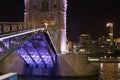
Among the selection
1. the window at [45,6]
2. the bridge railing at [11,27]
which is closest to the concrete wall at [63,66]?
the window at [45,6]

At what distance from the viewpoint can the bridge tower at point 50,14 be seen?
62.1m

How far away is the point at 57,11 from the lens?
206ft

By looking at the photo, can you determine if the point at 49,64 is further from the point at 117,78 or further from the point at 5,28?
the point at 5,28

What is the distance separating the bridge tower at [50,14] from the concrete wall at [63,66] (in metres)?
9.04

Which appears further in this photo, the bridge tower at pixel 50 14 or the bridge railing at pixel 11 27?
the bridge tower at pixel 50 14

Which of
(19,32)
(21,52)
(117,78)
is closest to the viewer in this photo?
(19,32)

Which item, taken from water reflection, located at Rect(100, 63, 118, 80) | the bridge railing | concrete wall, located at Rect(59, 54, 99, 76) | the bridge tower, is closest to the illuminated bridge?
the bridge railing

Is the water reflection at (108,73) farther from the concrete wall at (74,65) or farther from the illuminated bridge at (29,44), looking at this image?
the illuminated bridge at (29,44)

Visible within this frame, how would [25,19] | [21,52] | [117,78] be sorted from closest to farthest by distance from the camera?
[21,52], [117,78], [25,19]

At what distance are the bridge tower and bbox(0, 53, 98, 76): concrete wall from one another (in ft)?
29.6

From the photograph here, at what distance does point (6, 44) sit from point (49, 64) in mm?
27523

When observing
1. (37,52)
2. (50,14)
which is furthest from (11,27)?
(50,14)

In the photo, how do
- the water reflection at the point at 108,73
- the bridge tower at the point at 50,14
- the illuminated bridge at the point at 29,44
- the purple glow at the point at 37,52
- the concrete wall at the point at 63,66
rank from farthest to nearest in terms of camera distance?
1. the bridge tower at the point at 50,14
2. the concrete wall at the point at 63,66
3. the water reflection at the point at 108,73
4. the purple glow at the point at 37,52
5. the illuminated bridge at the point at 29,44

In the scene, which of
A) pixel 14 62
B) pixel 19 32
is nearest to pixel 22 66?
pixel 14 62
